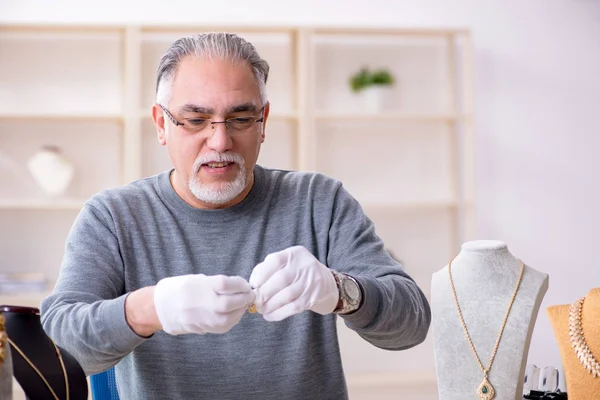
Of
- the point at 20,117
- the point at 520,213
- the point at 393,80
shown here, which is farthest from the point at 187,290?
the point at 520,213

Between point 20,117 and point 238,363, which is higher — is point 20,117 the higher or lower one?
the higher one

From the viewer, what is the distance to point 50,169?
11.0ft

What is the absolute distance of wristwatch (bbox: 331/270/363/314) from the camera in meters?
1.26

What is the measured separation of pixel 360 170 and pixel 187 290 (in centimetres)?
267

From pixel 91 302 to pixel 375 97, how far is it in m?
2.39

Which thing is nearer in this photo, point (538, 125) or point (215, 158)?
point (215, 158)

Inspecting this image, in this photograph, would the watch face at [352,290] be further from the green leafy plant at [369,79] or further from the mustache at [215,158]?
the green leafy plant at [369,79]

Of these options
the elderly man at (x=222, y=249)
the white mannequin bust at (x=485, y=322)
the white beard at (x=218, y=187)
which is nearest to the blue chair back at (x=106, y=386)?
the elderly man at (x=222, y=249)

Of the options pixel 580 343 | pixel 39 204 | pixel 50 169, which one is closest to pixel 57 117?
pixel 50 169

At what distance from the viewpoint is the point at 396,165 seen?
3.75 metres

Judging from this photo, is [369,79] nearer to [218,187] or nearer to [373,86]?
[373,86]

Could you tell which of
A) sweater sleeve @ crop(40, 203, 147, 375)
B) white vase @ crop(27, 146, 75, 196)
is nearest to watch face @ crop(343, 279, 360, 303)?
sweater sleeve @ crop(40, 203, 147, 375)

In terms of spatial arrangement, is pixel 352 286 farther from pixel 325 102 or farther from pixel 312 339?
pixel 325 102

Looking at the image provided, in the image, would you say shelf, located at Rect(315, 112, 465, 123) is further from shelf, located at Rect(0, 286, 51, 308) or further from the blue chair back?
the blue chair back
